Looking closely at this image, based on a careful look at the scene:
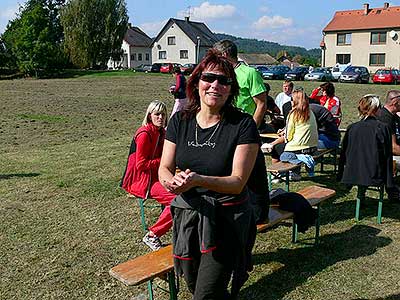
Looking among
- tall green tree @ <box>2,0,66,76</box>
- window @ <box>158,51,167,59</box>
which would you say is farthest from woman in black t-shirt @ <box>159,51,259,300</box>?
window @ <box>158,51,167,59</box>

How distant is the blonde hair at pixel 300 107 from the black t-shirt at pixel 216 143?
141 inches

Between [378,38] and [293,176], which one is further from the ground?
[378,38]

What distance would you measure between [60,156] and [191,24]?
→ 195 ft

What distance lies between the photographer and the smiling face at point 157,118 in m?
4.75

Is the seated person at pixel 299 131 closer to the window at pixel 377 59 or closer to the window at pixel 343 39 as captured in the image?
the window at pixel 377 59

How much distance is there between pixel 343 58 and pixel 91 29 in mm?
27891

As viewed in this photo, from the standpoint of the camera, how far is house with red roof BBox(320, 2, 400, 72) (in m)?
48.7

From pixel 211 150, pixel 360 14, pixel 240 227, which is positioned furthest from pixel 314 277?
pixel 360 14

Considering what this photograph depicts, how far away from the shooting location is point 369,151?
504 cm

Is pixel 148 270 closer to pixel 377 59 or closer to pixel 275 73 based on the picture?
pixel 275 73

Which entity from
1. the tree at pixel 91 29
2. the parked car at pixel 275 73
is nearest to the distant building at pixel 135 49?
the tree at pixel 91 29

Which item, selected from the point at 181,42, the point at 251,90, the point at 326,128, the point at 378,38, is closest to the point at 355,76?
the point at 378,38

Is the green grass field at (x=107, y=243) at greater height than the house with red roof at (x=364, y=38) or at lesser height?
lesser

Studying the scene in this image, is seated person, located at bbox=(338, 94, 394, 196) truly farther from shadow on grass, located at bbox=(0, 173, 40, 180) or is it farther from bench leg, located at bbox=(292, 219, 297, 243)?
shadow on grass, located at bbox=(0, 173, 40, 180)
